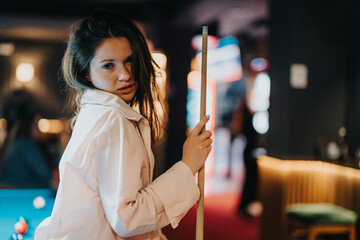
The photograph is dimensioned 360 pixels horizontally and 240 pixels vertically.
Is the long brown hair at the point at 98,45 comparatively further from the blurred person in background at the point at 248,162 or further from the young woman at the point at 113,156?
the blurred person in background at the point at 248,162

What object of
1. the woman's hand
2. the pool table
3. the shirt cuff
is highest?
the woman's hand

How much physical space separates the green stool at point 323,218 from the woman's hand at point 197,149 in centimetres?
211

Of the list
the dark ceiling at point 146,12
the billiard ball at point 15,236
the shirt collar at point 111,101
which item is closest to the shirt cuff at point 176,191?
the shirt collar at point 111,101

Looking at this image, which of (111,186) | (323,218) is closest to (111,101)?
(111,186)

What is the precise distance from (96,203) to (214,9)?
15.9 ft

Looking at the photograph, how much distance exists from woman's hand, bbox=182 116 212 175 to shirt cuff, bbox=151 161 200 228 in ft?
0.10

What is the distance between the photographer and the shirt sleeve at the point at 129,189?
947mm

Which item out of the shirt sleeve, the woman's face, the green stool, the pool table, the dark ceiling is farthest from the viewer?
the dark ceiling

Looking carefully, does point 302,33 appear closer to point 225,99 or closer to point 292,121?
point 292,121

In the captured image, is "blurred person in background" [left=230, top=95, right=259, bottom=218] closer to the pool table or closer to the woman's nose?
the pool table

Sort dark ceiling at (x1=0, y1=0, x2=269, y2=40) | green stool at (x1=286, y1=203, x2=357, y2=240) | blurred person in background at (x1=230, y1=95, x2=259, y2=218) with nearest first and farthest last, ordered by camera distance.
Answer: green stool at (x1=286, y1=203, x2=357, y2=240) < blurred person in background at (x1=230, y1=95, x2=259, y2=218) < dark ceiling at (x1=0, y1=0, x2=269, y2=40)

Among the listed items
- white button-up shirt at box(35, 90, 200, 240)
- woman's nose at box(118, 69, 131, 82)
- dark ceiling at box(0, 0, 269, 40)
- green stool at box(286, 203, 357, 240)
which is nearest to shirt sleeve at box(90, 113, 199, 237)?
white button-up shirt at box(35, 90, 200, 240)

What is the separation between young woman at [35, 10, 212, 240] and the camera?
3.17 feet

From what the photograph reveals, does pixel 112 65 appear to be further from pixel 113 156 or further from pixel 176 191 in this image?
pixel 176 191
